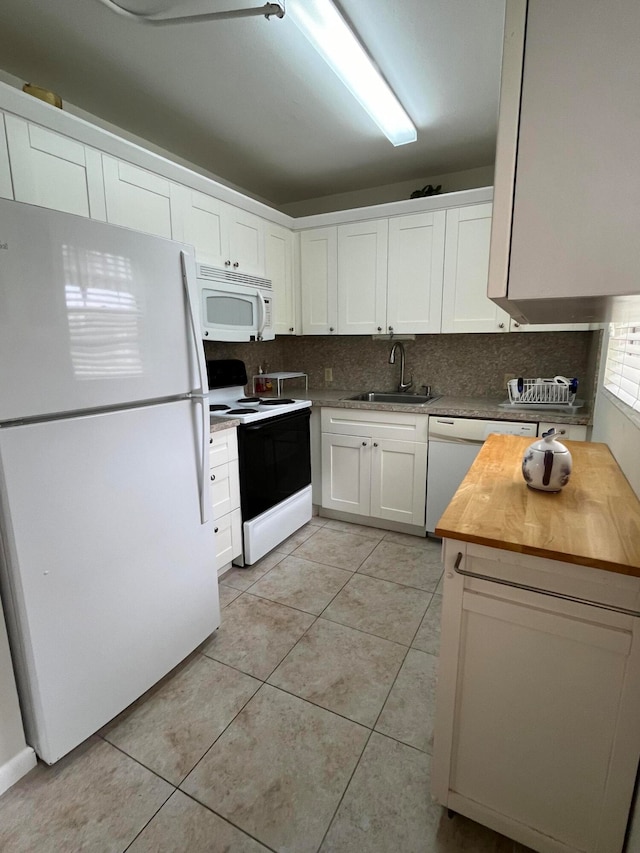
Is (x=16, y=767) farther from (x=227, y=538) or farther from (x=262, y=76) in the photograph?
(x=262, y=76)

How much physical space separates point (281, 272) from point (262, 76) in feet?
4.29

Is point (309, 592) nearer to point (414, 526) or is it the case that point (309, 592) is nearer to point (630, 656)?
point (414, 526)

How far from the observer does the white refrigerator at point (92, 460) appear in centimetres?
116

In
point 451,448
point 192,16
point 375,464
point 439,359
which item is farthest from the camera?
point 439,359

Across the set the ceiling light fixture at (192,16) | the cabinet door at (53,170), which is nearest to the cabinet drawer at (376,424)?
the cabinet door at (53,170)

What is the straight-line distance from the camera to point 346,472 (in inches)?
121

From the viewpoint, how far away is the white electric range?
245 cm

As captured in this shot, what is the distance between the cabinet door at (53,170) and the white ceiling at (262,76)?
39cm

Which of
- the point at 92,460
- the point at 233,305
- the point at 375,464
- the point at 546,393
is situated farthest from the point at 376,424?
the point at 92,460

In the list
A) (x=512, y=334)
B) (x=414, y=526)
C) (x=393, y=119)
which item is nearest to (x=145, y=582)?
(x=414, y=526)

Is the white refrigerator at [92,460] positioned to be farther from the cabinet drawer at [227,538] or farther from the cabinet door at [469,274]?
the cabinet door at [469,274]

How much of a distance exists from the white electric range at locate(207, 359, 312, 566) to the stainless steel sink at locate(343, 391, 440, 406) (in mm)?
571

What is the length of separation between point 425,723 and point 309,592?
36.6 inches

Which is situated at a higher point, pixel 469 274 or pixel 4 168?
pixel 4 168
